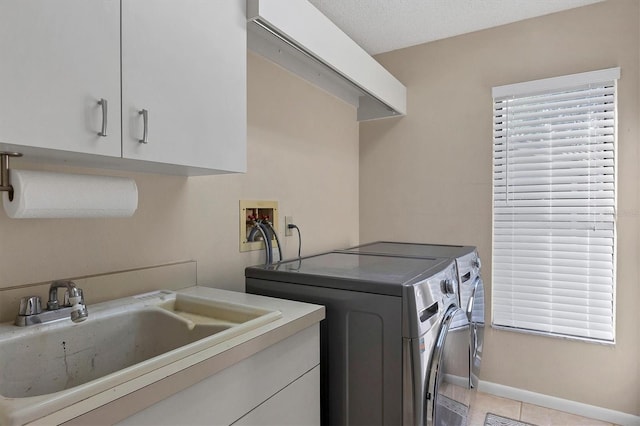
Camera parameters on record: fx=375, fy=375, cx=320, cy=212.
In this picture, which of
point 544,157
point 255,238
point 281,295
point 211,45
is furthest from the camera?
point 544,157

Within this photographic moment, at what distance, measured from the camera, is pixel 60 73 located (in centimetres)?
84

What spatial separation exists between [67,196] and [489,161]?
244cm

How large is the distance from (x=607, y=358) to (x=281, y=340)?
222 centimetres

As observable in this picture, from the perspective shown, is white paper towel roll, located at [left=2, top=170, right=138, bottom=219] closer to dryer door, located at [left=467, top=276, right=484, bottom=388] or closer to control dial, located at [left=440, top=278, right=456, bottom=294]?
control dial, located at [left=440, top=278, right=456, bottom=294]

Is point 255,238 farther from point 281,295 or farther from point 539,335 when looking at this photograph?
point 539,335

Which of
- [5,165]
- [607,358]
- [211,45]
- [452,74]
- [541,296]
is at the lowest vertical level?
[607,358]

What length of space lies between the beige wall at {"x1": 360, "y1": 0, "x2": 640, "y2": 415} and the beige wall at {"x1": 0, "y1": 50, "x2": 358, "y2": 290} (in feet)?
1.23

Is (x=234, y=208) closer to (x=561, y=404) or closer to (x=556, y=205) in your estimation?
(x=556, y=205)

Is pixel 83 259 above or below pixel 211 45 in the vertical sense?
below

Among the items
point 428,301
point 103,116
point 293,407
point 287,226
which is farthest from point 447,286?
point 103,116

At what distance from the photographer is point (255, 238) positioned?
194 centimetres

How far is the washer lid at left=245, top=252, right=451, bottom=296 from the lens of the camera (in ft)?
4.36

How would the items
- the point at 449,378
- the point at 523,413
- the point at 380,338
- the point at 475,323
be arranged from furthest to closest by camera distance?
1. the point at 523,413
2. the point at 475,323
3. the point at 449,378
4. the point at 380,338

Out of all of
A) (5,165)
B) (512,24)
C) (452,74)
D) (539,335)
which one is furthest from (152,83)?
(539,335)
